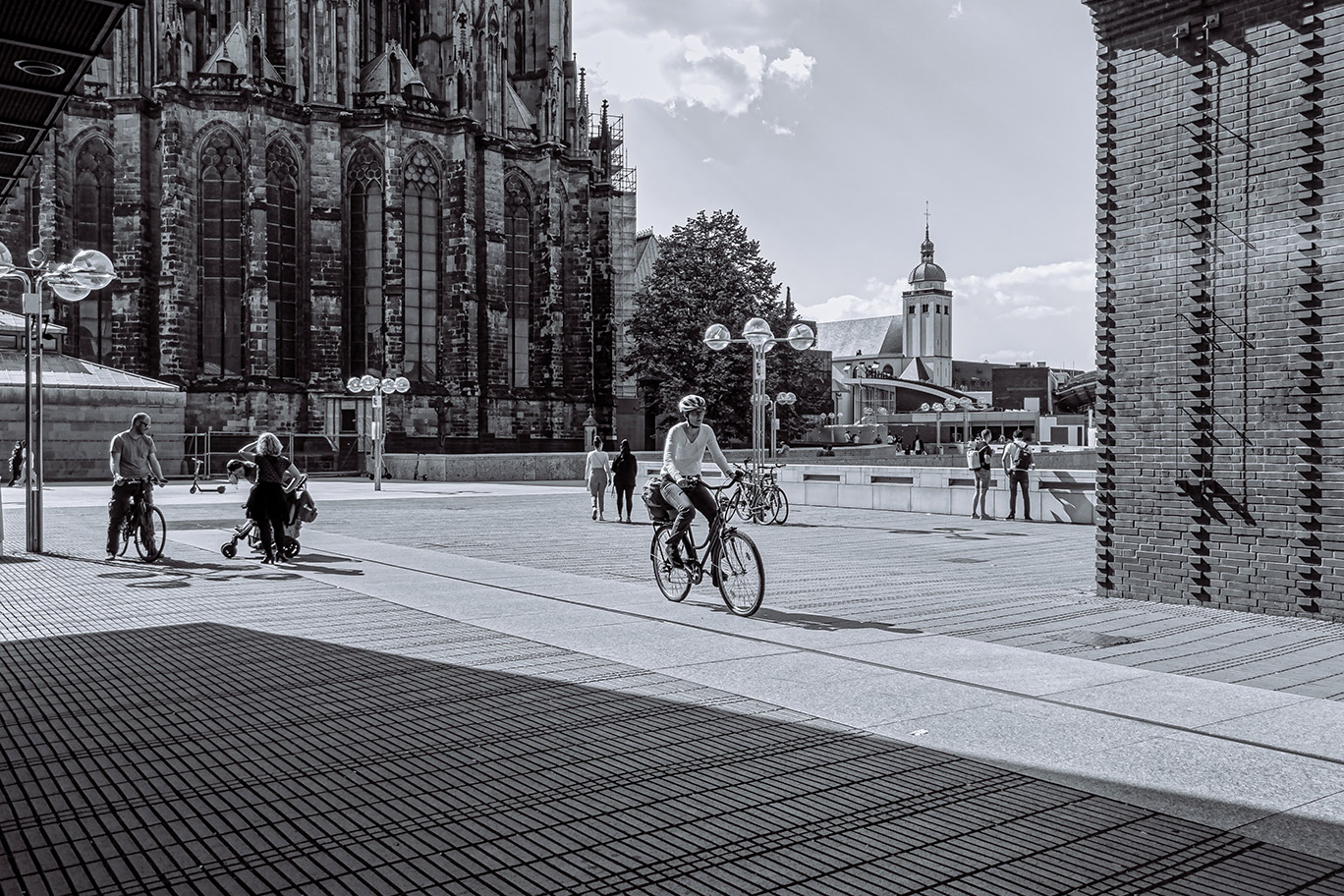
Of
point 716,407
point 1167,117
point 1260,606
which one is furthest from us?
point 716,407

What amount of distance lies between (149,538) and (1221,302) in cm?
1205

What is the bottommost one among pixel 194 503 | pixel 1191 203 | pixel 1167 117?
pixel 194 503

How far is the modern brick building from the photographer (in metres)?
9.29

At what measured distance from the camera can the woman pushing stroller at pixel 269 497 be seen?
44.2 ft

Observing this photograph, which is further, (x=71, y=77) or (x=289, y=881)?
(x=71, y=77)

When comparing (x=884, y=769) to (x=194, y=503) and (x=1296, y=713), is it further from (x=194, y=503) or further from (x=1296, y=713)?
(x=194, y=503)

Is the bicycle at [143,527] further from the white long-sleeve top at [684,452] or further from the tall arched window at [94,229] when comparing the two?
the tall arched window at [94,229]

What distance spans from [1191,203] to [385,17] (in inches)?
2051

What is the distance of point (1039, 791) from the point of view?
4.64 metres

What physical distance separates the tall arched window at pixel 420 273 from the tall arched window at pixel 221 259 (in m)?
7.33

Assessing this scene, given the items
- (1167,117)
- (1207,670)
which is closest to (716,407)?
(1167,117)

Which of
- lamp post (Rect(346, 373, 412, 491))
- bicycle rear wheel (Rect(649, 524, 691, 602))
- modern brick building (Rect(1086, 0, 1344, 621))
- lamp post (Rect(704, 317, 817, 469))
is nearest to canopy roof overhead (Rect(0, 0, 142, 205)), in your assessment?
Result: bicycle rear wheel (Rect(649, 524, 691, 602))

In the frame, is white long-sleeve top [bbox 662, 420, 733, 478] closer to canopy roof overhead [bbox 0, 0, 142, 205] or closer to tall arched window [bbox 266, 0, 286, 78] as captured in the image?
canopy roof overhead [bbox 0, 0, 142, 205]

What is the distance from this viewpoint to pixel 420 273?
5125cm
